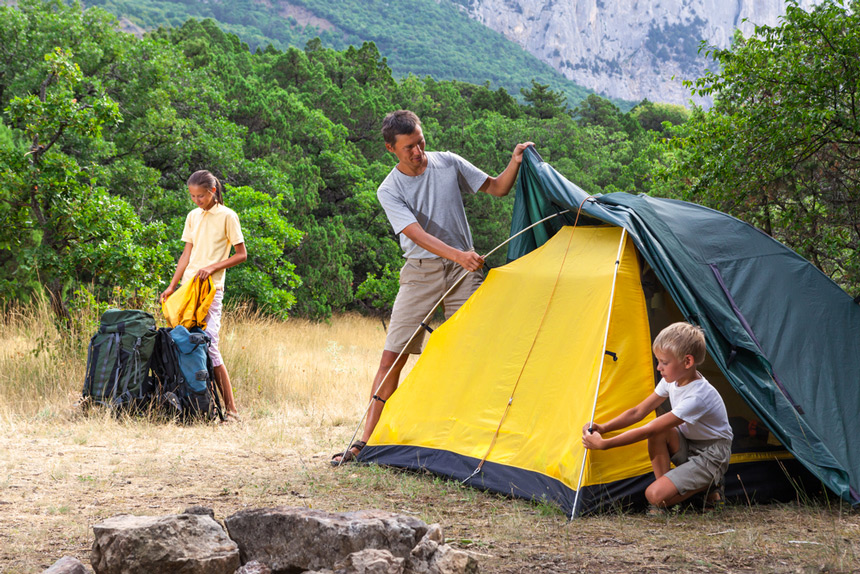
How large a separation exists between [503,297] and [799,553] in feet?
6.63

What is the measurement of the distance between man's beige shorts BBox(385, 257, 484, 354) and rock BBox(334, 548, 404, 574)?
7.40 feet

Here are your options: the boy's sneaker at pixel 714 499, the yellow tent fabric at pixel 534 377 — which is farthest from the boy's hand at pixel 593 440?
the boy's sneaker at pixel 714 499

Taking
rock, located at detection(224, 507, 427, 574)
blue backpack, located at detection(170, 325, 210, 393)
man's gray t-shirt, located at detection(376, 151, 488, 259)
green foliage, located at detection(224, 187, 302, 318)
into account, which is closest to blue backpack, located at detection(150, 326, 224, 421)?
blue backpack, located at detection(170, 325, 210, 393)

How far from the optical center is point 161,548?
2.47m

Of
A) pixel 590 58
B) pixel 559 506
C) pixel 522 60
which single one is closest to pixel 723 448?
pixel 559 506

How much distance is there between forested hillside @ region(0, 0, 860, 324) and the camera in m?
6.61

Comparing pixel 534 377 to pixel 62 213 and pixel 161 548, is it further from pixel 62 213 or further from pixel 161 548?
pixel 62 213

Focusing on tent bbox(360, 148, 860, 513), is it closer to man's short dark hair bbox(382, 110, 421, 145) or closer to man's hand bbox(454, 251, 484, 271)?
man's hand bbox(454, 251, 484, 271)

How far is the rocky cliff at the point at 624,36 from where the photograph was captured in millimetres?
83750

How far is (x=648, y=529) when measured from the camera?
3246 millimetres

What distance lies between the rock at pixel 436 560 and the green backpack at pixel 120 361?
379 cm

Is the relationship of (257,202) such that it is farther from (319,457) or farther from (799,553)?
(799,553)

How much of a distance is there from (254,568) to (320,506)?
42.5 inches

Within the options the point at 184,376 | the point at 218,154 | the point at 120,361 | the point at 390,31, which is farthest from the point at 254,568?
the point at 390,31
